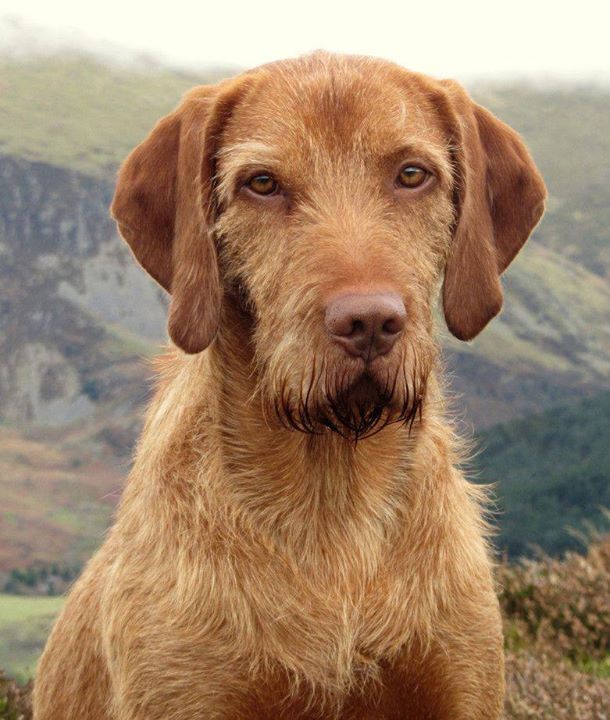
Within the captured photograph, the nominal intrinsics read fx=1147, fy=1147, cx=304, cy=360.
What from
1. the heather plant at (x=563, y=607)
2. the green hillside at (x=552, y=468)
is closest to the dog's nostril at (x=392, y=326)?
the heather plant at (x=563, y=607)

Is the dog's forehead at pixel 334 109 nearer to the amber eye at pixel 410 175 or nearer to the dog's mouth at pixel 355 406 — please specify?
the amber eye at pixel 410 175

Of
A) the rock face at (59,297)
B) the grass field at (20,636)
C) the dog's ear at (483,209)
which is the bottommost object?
the rock face at (59,297)

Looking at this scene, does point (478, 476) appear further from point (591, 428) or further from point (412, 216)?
point (591, 428)

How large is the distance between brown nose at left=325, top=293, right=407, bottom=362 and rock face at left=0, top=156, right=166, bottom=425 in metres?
49.9

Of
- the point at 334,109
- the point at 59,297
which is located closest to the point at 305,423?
the point at 334,109

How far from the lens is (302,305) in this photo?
3.02m

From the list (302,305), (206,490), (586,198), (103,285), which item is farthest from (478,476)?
(586,198)

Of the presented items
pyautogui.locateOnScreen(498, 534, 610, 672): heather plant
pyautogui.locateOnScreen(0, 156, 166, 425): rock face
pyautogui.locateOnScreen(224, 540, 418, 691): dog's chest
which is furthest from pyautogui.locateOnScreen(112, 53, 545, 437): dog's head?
pyautogui.locateOnScreen(0, 156, 166, 425): rock face

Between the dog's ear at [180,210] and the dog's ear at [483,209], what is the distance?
74 centimetres

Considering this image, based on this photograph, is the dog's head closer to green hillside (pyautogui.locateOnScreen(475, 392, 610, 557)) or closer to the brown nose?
the brown nose

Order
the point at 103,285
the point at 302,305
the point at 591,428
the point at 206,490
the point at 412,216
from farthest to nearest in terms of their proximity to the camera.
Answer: the point at 103,285 < the point at 591,428 < the point at 206,490 < the point at 412,216 < the point at 302,305

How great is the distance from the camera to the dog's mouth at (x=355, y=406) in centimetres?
302

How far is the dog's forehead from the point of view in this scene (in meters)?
3.28

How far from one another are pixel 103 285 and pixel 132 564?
178 feet
